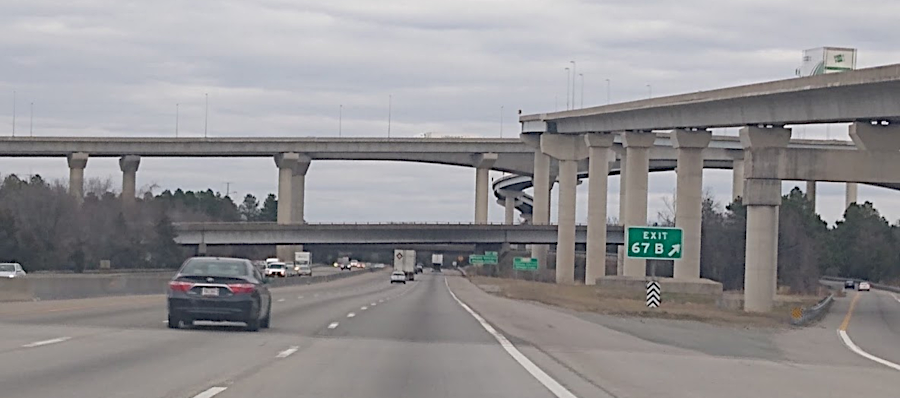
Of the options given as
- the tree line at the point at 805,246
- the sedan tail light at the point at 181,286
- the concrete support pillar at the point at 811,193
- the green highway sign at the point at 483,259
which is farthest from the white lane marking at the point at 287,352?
the concrete support pillar at the point at 811,193

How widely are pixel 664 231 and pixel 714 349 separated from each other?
96.0 ft

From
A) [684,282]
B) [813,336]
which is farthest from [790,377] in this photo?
[684,282]

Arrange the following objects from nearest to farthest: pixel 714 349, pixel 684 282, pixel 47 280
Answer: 1. pixel 714 349
2. pixel 47 280
3. pixel 684 282

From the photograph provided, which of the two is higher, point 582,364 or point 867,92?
point 867,92

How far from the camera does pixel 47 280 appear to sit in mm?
48094

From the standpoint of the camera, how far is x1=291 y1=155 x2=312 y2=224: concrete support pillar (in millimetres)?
134875

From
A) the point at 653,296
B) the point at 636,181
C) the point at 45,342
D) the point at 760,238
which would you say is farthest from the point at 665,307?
the point at 45,342

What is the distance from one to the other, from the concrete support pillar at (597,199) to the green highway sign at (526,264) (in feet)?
100

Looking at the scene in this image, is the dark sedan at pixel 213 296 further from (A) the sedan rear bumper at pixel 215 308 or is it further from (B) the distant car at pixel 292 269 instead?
(B) the distant car at pixel 292 269

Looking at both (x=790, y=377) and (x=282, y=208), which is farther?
(x=282, y=208)

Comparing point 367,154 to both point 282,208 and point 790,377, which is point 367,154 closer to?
point 282,208

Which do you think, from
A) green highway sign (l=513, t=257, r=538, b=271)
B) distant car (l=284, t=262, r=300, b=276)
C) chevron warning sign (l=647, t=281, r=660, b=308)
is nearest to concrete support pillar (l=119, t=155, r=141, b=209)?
distant car (l=284, t=262, r=300, b=276)

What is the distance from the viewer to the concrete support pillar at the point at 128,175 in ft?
444

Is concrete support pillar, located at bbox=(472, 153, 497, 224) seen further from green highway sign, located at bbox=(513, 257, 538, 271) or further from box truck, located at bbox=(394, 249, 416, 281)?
green highway sign, located at bbox=(513, 257, 538, 271)
